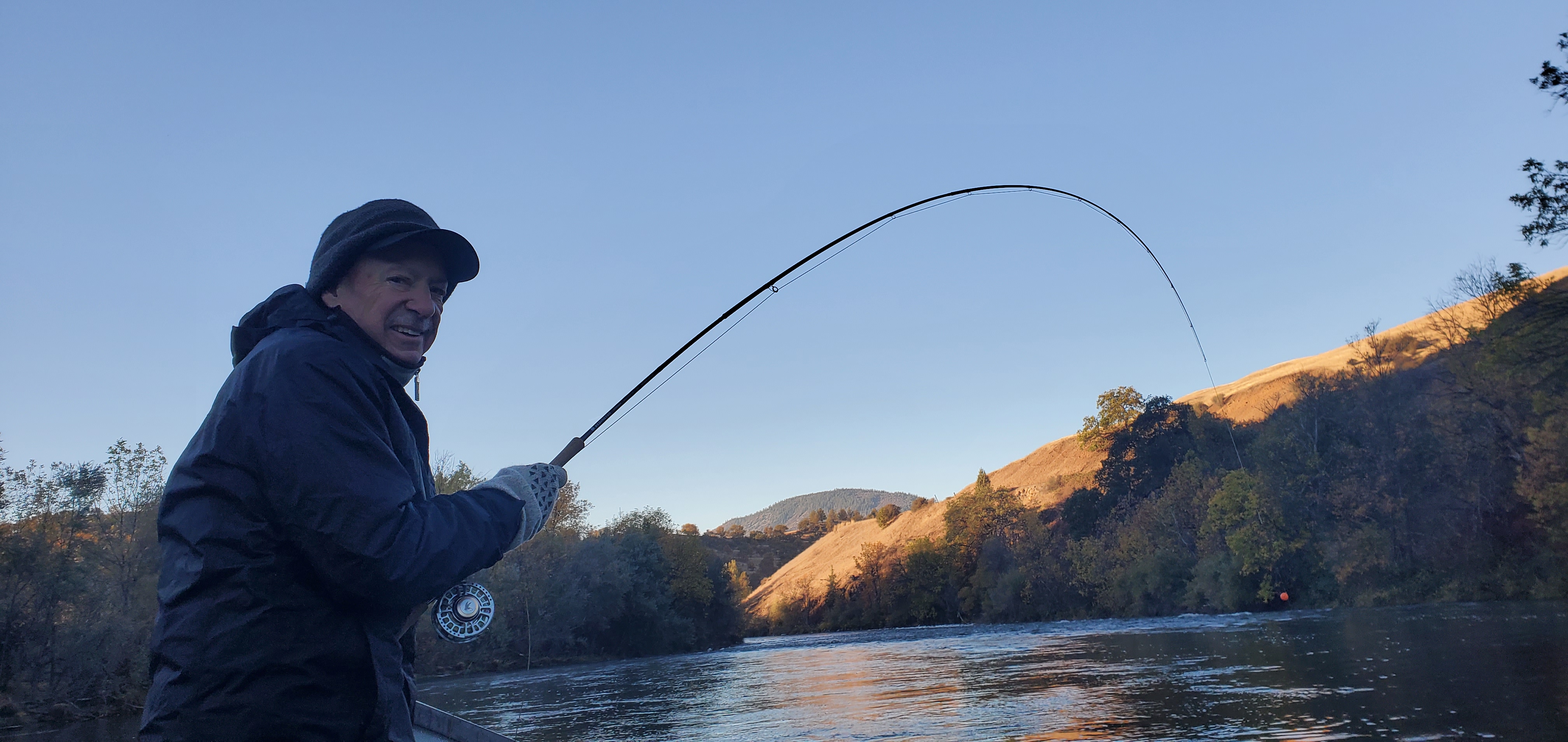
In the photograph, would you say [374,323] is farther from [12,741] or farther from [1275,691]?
[12,741]

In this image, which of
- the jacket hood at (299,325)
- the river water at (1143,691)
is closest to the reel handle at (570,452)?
the jacket hood at (299,325)

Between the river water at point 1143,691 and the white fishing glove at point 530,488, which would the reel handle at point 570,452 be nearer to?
the white fishing glove at point 530,488

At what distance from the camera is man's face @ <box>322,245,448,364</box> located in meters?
2.26

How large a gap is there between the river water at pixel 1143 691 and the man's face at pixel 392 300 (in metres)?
9.60

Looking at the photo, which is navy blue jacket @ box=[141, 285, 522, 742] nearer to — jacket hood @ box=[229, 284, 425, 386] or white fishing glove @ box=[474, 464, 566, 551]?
jacket hood @ box=[229, 284, 425, 386]

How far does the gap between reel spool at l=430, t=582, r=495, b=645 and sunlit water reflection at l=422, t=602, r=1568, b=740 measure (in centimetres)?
898

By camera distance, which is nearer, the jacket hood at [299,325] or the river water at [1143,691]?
the jacket hood at [299,325]

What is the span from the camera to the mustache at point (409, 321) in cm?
228

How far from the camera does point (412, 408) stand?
2316mm

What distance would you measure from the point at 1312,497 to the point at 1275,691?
39513 mm

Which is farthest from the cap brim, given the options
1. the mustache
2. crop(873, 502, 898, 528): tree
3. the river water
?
crop(873, 502, 898, 528): tree

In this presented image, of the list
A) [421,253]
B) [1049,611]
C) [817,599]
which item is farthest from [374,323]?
[817,599]

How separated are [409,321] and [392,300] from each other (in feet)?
0.22

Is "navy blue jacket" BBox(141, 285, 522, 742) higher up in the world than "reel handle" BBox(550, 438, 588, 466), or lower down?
lower down
